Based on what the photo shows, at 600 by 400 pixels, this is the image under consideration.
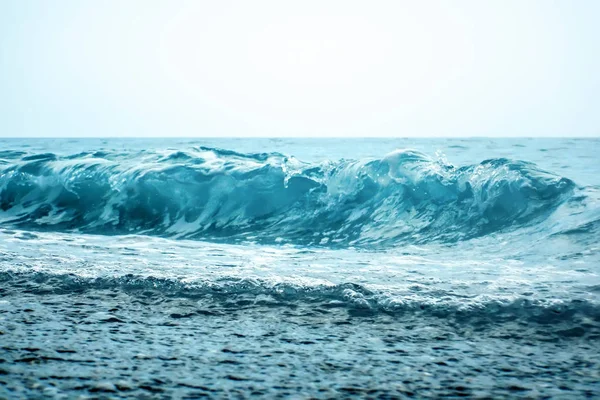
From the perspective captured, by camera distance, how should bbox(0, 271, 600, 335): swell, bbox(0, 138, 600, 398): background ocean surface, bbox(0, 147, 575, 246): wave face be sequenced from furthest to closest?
1. bbox(0, 147, 575, 246): wave face
2. bbox(0, 271, 600, 335): swell
3. bbox(0, 138, 600, 398): background ocean surface

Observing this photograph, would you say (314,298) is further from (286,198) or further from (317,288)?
(286,198)

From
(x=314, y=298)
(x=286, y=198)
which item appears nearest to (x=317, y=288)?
(x=314, y=298)

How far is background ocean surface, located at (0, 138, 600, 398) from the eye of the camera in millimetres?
1986

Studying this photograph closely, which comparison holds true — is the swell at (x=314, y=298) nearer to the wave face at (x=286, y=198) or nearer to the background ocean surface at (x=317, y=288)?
the background ocean surface at (x=317, y=288)

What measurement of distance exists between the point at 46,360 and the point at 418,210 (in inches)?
220

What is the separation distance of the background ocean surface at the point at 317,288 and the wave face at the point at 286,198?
38mm

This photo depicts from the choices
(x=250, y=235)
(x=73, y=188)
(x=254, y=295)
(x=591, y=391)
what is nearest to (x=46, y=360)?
(x=254, y=295)

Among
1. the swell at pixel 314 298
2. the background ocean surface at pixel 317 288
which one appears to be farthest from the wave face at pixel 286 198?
the swell at pixel 314 298

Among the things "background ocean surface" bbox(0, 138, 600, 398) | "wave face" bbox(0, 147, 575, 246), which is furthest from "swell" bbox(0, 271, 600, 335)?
"wave face" bbox(0, 147, 575, 246)

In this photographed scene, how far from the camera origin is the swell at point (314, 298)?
279 centimetres

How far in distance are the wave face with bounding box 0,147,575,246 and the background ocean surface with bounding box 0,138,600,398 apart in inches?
1.5

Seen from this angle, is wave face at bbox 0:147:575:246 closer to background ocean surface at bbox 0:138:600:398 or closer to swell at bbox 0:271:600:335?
background ocean surface at bbox 0:138:600:398

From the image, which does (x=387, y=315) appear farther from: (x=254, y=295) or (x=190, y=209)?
(x=190, y=209)

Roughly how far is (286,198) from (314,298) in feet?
15.8
